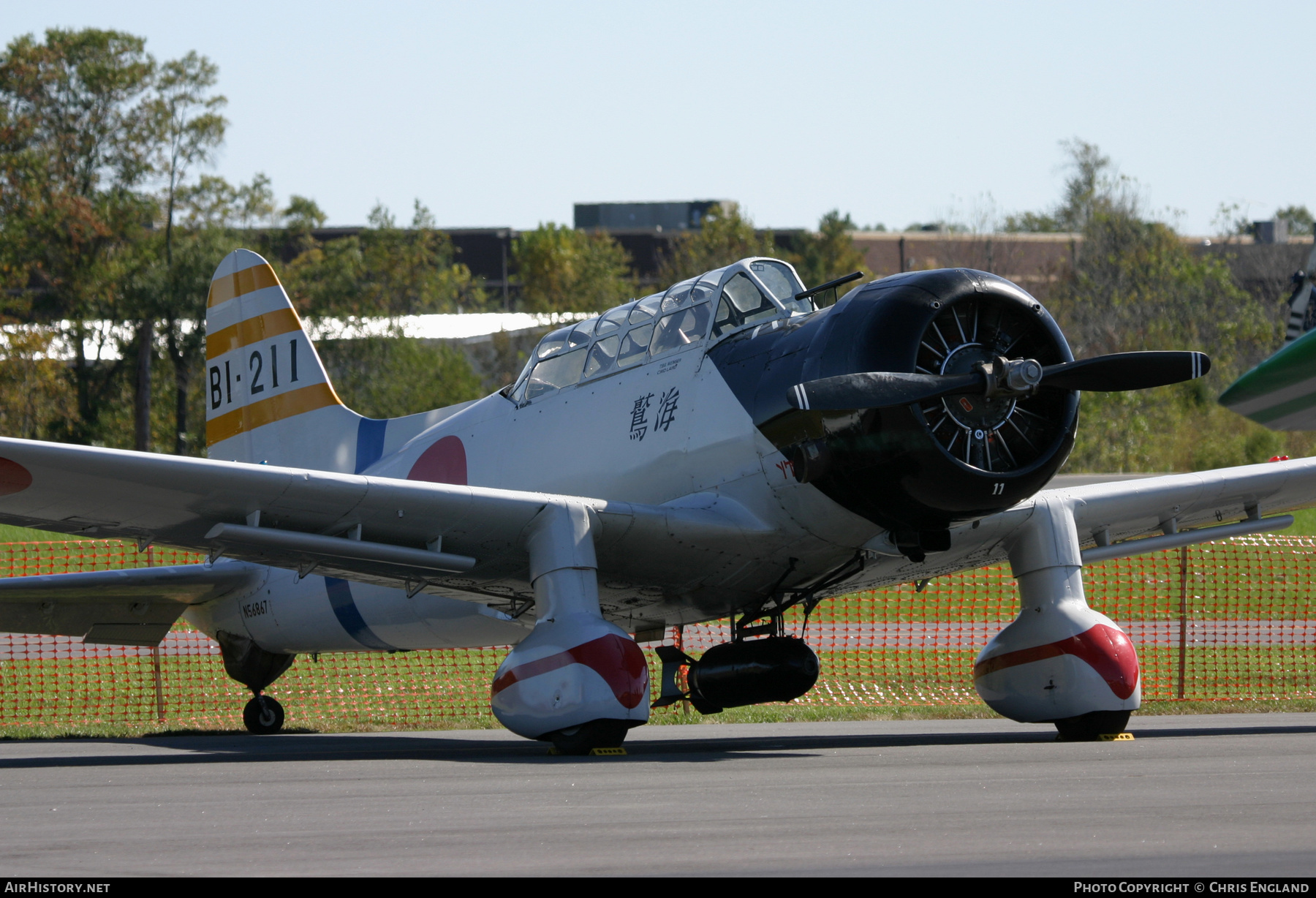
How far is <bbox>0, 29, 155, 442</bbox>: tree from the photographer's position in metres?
55.1

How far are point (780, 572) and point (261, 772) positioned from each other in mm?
3728

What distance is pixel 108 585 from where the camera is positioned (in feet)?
41.8

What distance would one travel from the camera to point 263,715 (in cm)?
1388

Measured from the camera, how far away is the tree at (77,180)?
2170 inches

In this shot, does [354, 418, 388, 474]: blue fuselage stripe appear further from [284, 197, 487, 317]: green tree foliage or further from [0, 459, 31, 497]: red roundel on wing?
[284, 197, 487, 317]: green tree foliage

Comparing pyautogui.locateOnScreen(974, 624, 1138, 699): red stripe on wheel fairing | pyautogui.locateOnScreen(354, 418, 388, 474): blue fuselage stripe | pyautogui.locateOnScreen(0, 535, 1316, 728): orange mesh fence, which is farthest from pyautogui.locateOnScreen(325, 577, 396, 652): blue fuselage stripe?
pyautogui.locateOnScreen(974, 624, 1138, 699): red stripe on wheel fairing

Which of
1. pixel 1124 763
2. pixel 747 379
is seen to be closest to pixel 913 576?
pixel 747 379

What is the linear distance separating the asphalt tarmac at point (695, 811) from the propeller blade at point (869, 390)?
204 centimetres

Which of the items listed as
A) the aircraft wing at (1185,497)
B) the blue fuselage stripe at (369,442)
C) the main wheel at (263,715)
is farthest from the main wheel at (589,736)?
the main wheel at (263,715)

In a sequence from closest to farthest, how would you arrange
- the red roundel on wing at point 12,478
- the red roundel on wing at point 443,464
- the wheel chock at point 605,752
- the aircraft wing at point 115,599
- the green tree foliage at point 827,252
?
the red roundel on wing at point 12,478 → the wheel chock at point 605,752 → the aircraft wing at point 115,599 → the red roundel on wing at point 443,464 → the green tree foliage at point 827,252

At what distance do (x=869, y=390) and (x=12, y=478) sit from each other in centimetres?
496

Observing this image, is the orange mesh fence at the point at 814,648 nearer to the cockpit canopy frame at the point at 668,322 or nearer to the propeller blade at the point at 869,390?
the cockpit canopy frame at the point at 668,322

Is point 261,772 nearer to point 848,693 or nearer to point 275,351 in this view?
point 275,351

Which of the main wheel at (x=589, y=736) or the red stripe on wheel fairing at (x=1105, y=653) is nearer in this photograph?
the main wheel at (x=589, y=736)
